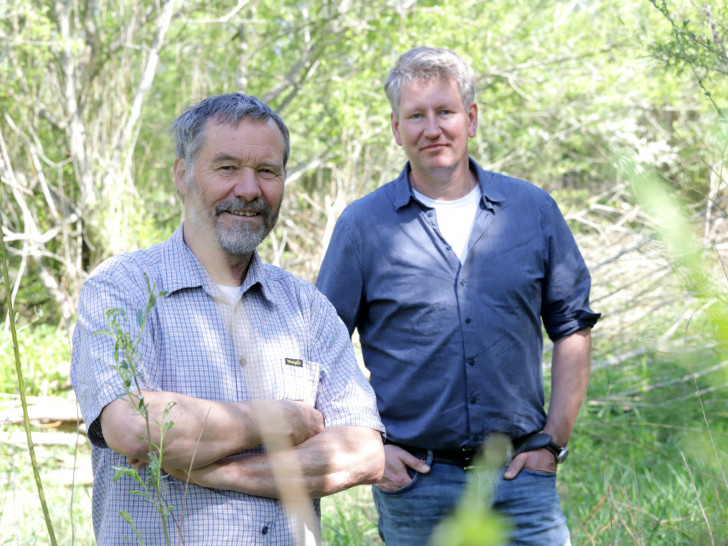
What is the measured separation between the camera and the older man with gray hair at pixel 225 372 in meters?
1.88

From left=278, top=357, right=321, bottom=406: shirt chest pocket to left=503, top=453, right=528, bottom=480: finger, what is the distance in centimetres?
77

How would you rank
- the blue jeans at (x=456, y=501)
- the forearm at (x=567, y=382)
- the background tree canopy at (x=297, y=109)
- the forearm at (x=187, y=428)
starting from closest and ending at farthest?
the forearm at (x=187, y=428) → the blue jeans at (x=456, y=501) → the forearm at (x=567, y=382) → the background tree canopy at (x=297, y=109)

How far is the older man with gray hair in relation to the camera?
1.88m

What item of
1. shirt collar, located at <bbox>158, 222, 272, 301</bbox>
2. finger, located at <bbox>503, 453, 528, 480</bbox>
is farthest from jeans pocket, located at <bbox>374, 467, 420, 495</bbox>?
shirt collar, located at <bbox>158, 222, 272, 301</bbox>

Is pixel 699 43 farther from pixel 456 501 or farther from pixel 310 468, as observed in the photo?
pixel 456 501

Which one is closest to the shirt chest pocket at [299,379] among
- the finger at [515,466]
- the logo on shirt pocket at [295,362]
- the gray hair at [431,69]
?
→ the logo on shirt pocket at [295,362]

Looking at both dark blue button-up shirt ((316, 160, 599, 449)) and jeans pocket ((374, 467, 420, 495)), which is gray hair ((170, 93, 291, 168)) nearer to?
dark blue button-up shirt ((316, 160, 599, 449))

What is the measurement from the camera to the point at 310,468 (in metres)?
2.00

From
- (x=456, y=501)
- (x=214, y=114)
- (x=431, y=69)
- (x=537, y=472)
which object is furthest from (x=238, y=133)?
(x=537, y=472)

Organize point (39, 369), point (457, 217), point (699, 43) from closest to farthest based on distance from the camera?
point (699, 43) < point (457, 217) < point (39, 369)

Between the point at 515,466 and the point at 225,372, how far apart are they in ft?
3.52

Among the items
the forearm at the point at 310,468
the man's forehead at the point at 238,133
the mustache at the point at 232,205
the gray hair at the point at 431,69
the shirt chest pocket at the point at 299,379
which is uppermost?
the gray hair at the point at 431,69

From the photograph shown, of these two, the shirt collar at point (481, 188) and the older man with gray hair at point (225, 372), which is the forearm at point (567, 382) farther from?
the older man with gray hair at point (225, 372)

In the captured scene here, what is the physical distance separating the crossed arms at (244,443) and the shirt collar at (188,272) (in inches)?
13.5
